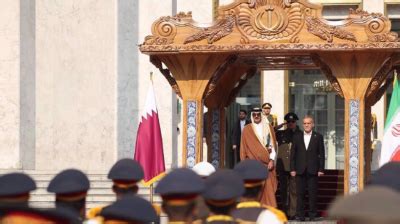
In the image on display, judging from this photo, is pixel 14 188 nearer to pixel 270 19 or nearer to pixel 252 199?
pixel 252 199

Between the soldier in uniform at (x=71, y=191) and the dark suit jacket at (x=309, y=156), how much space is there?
1106 centimetres

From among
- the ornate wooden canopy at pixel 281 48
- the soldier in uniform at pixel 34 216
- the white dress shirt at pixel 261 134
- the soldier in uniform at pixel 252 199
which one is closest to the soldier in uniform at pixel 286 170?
the white dress shirt at pixel 261 134

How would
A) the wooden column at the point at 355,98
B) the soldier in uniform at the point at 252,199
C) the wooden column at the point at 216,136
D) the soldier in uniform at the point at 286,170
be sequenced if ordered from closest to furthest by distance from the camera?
the soldier in uniform at the point at 252,199 < the wooden column at the point at 355,98 < the wooden column at the point at 216,136 < the soldier in uniform at the point at 286,170

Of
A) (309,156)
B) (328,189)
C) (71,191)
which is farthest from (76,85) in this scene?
(71,191)

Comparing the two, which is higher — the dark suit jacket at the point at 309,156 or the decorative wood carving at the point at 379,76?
the decorative wood carving at the point at 379,76

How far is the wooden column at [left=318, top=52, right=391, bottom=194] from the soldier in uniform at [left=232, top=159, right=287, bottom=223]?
24.1 ft

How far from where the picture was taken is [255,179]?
8789 mm

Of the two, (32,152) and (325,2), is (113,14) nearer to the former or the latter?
(32,152)

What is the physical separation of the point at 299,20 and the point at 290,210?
4.21 metres

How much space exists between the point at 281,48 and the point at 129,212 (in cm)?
1047

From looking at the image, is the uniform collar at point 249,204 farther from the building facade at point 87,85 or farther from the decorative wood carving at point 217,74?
the building facade at point 87,85

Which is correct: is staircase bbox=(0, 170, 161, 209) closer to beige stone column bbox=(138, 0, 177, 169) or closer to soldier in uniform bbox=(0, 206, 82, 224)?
beige stone column bbox=(138, 0, 177, 169)

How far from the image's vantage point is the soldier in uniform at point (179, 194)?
6.54 metres

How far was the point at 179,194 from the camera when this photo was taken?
6.55m
